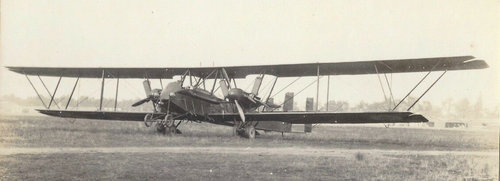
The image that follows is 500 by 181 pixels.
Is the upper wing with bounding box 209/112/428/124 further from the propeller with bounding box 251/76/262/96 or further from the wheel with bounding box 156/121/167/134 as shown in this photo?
the wheel with bounding box 156/121/167/134

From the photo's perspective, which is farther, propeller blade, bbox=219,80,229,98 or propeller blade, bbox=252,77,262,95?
propeller blade, bbox=252,77,262,95

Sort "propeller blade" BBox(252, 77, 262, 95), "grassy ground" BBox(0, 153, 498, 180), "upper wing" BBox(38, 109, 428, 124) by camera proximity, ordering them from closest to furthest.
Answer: "grassy ground" BBox(0, 153, 498, 180) < "upper wing" BBox(38, 109, 428, 124) < "propeller blade" BBox(252, 77, 262, 95)

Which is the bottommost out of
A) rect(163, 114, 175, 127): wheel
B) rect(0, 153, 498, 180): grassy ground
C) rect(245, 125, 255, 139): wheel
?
rect(0, 153, 498, 180): grassy ground

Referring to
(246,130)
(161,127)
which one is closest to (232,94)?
(246,130)

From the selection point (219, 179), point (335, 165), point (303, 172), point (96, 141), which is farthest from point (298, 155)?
point (96, 141)

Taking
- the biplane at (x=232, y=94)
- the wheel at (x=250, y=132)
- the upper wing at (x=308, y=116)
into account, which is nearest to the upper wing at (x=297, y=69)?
the biplane at (x=232, y=94)

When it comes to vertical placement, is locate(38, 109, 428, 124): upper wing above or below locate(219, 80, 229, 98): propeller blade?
below

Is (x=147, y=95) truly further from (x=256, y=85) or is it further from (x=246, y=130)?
(x=256, y=85)

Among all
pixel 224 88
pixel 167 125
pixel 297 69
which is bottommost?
pixel 167 125

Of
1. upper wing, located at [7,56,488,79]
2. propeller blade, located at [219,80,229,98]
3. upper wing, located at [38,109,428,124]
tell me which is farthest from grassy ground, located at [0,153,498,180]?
propeller blade, located at [219,80,229,98]
